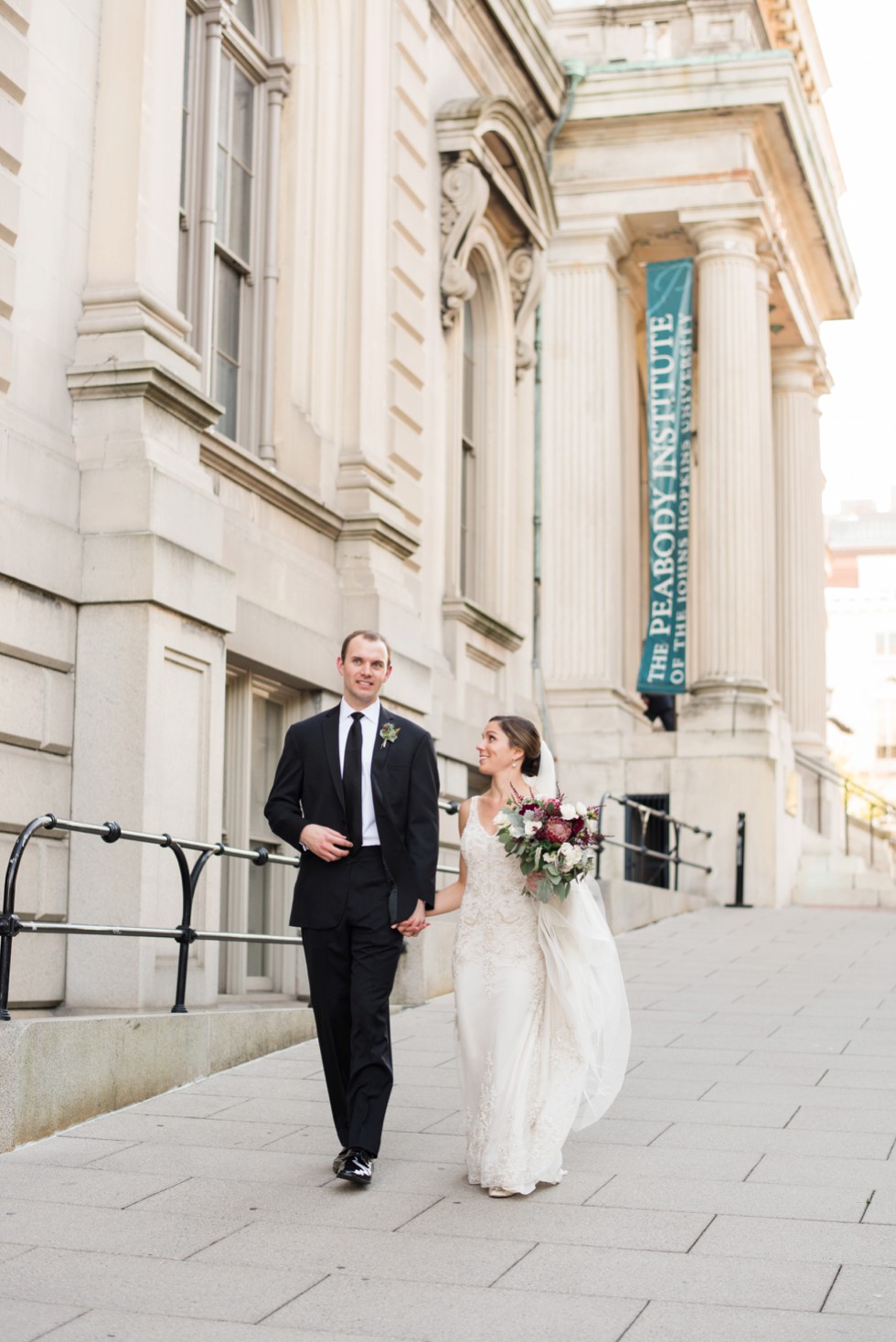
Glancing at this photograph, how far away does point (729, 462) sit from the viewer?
25172 millimetres

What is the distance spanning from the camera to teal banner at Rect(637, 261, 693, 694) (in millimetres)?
24812

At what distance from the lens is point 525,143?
65.7 feet

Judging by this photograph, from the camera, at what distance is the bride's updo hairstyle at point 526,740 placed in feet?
24.0

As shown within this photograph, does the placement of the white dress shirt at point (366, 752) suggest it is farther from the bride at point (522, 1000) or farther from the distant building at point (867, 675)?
the distant building at point (867, 675)

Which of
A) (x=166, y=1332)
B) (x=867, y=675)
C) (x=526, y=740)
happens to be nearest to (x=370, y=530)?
(x=526, y=740)

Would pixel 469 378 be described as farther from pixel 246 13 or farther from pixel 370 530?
pixel 246 13

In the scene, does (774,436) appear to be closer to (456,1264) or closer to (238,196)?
(238,196)

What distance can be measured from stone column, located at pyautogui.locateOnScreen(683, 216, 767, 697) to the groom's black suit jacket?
58.0ft

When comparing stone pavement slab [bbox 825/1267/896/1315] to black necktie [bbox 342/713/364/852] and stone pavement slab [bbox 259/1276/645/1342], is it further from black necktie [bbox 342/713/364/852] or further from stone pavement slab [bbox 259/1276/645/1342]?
black necktie [bbox 342/713/364/852]

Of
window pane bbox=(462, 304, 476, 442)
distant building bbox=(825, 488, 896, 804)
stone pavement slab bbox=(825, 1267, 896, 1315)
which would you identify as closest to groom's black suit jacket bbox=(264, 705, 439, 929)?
stone pavement slab bbox=(825, 1267, 896, 1315)

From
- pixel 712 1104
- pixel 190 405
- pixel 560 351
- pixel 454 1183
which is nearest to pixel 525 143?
pixel 560 351

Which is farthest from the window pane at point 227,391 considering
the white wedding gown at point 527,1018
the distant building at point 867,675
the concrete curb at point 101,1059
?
the distant building at point 867,675

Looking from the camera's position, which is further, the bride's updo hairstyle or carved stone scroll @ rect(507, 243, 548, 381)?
carved stone scroll @ rect(507, 243, 548, 381)

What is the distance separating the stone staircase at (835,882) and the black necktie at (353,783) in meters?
17.3
